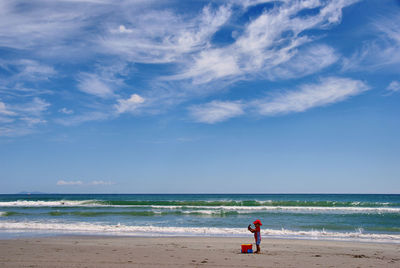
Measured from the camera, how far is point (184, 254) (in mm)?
9445

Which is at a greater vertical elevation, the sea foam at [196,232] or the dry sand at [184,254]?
the dry sand at [184,254]

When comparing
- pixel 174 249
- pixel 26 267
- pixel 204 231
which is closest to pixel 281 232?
pixel 204 231

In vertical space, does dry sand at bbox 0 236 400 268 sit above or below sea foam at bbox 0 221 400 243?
above

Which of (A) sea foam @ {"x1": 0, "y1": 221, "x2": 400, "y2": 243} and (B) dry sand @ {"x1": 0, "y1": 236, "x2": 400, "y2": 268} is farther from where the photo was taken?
(A) sea foam @ {"x1": 0, "y1": 221, "x2": 400, "y2": 243}

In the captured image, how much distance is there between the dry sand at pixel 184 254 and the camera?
8133mm

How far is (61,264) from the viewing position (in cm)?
788

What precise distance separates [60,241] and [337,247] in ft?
34.4

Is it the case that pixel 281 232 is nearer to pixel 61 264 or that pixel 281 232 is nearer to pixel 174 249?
pixel 174 249

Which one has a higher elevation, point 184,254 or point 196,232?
point 184,254

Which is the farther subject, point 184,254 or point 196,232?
point 196,232

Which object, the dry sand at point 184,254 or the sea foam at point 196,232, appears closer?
the dry sand at point 184,254

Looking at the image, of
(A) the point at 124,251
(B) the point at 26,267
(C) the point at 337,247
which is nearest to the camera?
(B) the point at 26,267

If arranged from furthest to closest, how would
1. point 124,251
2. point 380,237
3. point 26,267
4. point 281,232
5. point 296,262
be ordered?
point 281,232
point 380,237
point 124,251
point 296,262
point 26,267

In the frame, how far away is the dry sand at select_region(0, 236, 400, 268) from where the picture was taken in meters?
8.13
